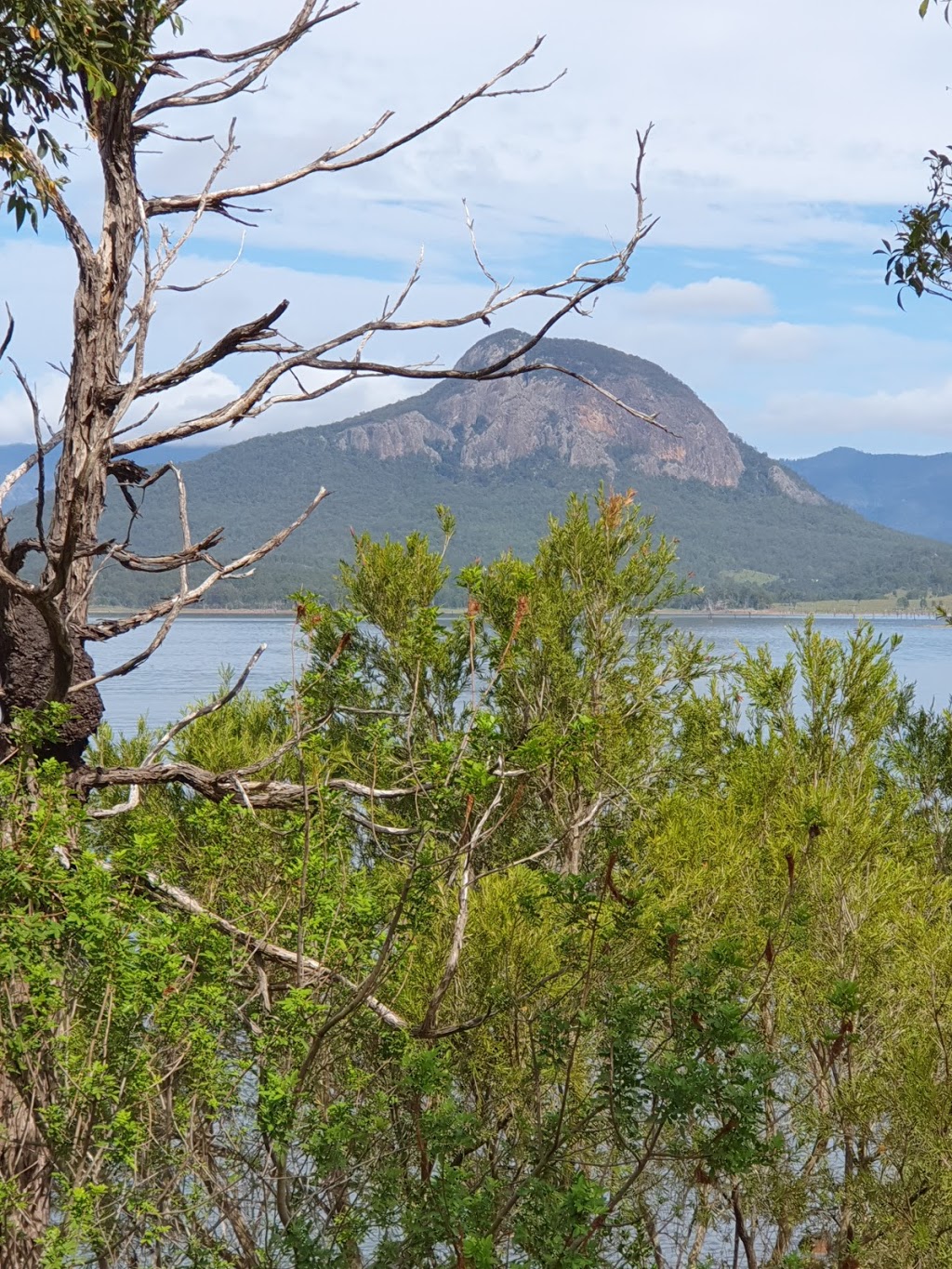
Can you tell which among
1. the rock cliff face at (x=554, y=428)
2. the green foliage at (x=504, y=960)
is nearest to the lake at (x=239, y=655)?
the green foliage at (x=504, y=960)

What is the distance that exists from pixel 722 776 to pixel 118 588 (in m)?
66.2

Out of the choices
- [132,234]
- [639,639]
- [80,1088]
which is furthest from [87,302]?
[639,639]

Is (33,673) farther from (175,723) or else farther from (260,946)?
(260,946)

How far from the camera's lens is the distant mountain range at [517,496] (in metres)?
103

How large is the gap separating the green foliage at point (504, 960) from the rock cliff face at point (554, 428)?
130 metres

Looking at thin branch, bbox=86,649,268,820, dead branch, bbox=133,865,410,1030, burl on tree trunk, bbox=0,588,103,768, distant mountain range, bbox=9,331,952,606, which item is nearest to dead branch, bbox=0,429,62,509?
burl on tree trunk, bbox=0,588,103,768

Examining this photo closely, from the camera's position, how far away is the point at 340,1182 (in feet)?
13.9

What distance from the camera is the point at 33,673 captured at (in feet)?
18.5

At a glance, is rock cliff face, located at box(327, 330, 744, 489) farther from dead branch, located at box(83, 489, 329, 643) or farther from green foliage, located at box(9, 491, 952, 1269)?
dead branch, located at box(83, 489, 329, 643)

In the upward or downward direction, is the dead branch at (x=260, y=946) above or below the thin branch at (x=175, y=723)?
below

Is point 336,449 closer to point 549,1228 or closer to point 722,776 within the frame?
point 722,776

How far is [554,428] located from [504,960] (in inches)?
6248

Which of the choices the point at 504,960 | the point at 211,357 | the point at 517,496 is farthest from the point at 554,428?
the point at 211,357

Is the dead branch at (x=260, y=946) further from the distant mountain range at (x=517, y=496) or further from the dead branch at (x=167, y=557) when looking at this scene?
the distant mountain range at (x=517, y=496)
